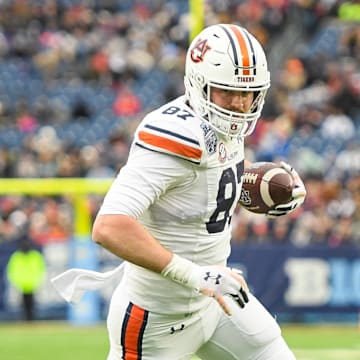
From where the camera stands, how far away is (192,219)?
12.6 ft

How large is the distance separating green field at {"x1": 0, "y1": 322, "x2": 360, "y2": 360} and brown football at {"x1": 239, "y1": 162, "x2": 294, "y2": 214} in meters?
3.70

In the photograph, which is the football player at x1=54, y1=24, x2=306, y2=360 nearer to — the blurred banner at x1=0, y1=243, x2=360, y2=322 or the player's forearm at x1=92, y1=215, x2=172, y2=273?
the player's forearm at x1=92, y1=215, x2=172, y2=273

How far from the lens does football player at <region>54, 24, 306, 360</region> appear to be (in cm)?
362

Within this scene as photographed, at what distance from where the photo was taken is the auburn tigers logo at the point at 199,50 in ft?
12.5

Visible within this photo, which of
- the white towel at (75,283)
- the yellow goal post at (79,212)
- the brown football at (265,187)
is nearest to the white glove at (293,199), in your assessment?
the brown football at (265,187)

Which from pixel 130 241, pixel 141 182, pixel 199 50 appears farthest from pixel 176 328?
pixel 199 50

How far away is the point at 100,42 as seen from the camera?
15750 millimetres

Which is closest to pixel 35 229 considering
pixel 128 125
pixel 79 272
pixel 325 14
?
pixel 128 125

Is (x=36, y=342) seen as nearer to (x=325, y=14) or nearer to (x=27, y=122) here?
(x=27, y=122)

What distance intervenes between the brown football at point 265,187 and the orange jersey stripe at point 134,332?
725 mm

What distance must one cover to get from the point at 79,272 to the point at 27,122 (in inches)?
401

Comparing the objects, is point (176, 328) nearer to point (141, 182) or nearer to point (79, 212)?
point (141, 182)

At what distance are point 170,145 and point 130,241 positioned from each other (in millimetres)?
354

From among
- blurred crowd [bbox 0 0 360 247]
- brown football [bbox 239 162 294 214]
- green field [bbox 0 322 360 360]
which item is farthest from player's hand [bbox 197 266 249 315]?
blurred crowd [bbox 0 0 360 247]
